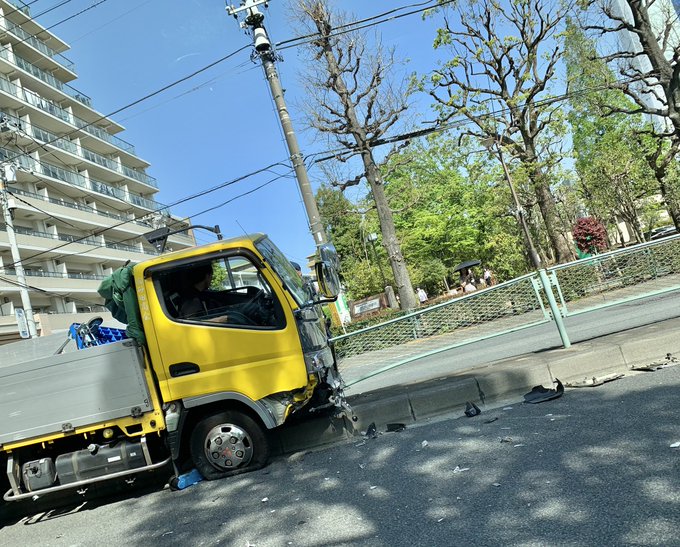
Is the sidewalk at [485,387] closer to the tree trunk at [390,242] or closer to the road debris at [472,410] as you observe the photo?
the road debris at [472,410]

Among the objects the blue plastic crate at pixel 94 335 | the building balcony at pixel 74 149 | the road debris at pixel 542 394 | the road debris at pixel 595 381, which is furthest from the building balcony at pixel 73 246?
the road debris at pixel 595 381

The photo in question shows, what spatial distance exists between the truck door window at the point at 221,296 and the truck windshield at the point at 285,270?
20cm

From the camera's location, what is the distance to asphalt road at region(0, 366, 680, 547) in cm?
285

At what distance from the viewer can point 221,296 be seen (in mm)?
5035

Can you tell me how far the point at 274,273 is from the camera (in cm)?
486

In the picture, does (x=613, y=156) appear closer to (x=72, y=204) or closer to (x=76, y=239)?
(x=76, y=239)

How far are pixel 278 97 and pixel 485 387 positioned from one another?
1002 cm

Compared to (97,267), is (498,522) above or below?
A: below

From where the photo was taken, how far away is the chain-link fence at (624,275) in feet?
22.4

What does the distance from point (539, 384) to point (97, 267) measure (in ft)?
136

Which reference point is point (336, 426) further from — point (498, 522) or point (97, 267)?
point (97, 267)

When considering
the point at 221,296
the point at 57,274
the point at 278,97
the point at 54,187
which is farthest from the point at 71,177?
the point at 221,296

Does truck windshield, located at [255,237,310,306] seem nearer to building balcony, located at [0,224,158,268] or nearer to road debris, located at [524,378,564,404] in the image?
road debris, located at [524,378,564,404]

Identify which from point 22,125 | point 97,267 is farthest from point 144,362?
point 97,267
